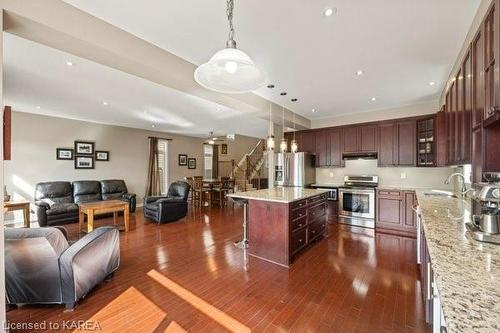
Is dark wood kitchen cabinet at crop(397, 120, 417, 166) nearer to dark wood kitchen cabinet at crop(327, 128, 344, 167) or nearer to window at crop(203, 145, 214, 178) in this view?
dark wood kitchen cabinet at crop(327, 128, 344, 167)

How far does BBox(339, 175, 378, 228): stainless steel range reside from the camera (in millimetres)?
4941

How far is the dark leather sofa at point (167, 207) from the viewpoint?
541cm

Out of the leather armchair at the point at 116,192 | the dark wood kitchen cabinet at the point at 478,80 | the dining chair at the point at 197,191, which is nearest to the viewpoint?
the dark wood kitchen cabinet at the point at 478,80

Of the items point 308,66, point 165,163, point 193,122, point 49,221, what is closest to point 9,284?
point 49,221

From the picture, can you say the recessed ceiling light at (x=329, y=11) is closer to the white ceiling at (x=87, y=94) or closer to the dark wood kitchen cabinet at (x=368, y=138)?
the white ceiling at (x=87, y=94)

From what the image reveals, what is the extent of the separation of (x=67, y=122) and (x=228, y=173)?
6688 millimetres

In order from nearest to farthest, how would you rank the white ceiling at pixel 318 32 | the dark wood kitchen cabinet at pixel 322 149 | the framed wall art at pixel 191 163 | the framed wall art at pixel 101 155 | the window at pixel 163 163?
the white ceiling at pixel 318 32 < the dark wood kitchen cabinet at pixel 322 149 < the framed wall art at pixel 101 155 < the window at pixel 163 163 < the framed wall art at pixel 191 163

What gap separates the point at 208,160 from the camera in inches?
410

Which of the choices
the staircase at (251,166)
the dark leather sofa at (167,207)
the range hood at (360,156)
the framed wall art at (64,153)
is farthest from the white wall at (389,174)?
the framed wall art at (64,153)

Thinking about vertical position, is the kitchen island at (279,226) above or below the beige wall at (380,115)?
below

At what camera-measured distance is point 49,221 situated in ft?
16.3

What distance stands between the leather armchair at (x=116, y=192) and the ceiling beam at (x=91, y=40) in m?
4.47

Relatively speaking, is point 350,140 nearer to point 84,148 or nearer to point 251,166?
point 251,166

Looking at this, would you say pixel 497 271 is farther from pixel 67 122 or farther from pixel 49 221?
pixel 67 122
